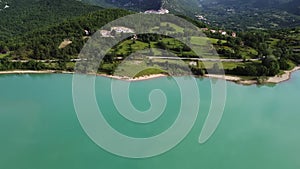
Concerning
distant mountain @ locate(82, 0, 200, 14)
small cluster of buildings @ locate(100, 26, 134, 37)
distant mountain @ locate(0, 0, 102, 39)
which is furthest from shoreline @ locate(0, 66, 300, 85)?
distant mountain @ locate(82, 0, 200, 14)

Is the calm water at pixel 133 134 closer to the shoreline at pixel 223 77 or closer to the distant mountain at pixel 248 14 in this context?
the shoreline at pixel 223 77

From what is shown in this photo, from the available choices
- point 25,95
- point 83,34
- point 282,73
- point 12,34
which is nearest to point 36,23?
point 12,34

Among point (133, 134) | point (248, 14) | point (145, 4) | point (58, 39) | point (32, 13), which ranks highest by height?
point (145, 4)

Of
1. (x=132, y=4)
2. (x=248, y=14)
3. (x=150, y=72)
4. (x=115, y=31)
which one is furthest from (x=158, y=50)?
(x=132, y=4)

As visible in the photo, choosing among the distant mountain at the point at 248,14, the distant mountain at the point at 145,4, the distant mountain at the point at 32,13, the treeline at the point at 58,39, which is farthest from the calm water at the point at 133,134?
the distant mountain at the point at 145,4

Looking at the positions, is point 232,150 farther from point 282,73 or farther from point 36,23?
point 36,23

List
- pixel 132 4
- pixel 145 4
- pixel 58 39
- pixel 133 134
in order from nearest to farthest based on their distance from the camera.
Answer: pixel 133 134, pixel 58 39, pixel 145 4, pixel 132 4

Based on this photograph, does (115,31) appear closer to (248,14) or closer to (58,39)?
(58,39)
